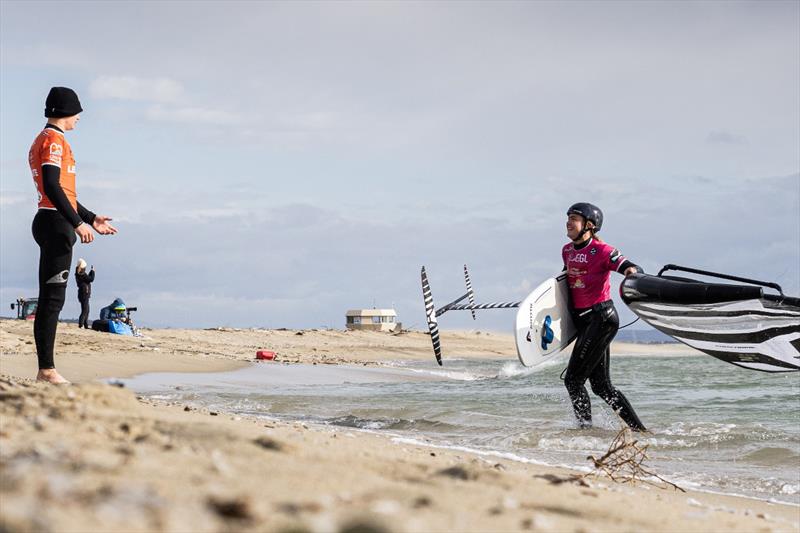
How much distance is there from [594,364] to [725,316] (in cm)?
137

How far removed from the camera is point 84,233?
6.55 meters

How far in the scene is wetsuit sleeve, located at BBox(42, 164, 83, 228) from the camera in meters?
6.51

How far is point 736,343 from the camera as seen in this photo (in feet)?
26.4

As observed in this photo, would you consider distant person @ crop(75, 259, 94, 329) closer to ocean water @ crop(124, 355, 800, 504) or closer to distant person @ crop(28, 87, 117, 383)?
ocean water @ crop(124, 355, 800, 504)

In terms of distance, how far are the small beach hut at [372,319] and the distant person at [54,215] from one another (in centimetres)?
4418

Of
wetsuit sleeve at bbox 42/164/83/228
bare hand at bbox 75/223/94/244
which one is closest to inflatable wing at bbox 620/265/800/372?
bare hand at bbox 75/223/94/244

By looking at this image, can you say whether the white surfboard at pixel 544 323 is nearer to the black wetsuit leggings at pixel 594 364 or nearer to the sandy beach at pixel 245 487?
the black wetsuit leggings at pixel 594 364

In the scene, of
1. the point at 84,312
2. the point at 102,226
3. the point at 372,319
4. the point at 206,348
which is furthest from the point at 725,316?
the point at 372,319

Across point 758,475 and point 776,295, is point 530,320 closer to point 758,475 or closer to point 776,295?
point 776,295

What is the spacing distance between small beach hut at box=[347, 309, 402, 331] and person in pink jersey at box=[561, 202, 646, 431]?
4285 centimetres

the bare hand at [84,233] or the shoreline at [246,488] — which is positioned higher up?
the bare hand at [84,233]

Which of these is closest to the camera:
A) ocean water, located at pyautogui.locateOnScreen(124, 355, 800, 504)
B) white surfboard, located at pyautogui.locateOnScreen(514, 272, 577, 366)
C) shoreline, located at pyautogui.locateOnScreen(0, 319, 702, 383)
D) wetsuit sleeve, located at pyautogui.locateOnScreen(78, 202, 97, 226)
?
ocean water, located at pyautogui.locateOnScreen(124, 355, 800, 504)

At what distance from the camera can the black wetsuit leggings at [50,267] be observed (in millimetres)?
6625

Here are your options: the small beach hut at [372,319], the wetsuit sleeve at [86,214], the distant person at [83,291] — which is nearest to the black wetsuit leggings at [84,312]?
the distant person at [83,291]
